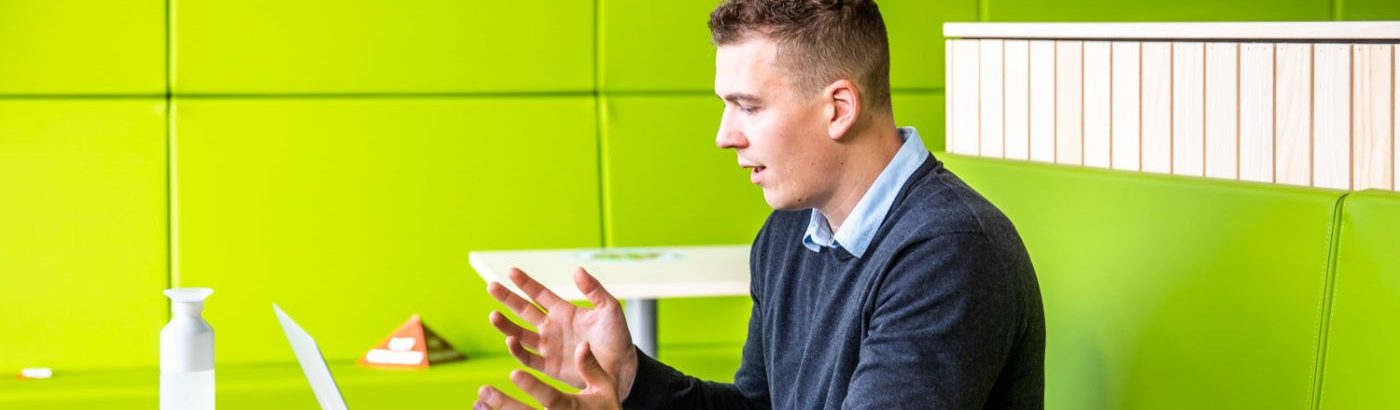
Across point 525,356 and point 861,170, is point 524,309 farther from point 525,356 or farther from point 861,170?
point 861,170

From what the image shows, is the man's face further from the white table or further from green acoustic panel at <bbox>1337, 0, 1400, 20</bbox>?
green acoustic panel at <bbox>1337, 0, 1400, 20</bbox>

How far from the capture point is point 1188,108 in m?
1.72

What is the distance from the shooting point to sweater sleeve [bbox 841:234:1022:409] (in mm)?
1067

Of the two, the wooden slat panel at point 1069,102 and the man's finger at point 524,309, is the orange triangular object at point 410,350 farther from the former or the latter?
the man's finger at point 524,309

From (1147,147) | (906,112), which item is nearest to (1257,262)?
(1147,147)

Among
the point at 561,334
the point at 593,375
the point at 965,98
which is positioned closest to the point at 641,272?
the point at 965,98

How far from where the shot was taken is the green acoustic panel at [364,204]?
2637mm

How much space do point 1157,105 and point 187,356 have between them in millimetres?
1088

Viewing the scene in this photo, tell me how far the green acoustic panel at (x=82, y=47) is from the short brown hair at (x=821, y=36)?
159 centimetres

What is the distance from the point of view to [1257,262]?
1.24 meters

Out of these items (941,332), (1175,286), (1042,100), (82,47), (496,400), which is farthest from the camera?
(82,47)

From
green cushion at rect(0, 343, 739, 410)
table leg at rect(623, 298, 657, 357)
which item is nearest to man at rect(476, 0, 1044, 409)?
table leg at rect(623, 298, 657, 357)

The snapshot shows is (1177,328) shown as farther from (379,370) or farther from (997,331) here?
(379,370)

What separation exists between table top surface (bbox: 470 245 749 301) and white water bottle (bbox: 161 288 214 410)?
74 centimetres
